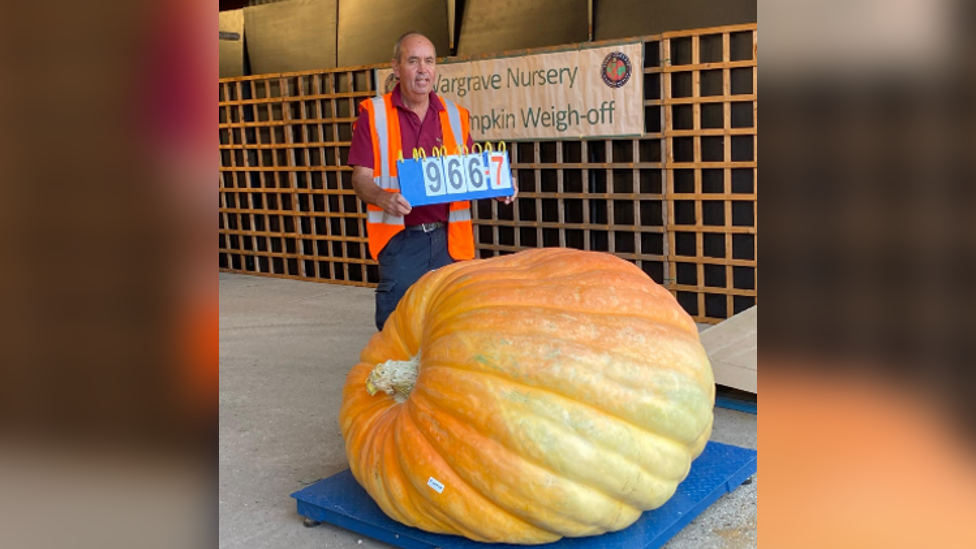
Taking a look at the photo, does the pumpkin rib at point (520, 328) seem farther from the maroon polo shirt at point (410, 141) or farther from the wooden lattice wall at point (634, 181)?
the wooden lattice wall at point (634, 181)

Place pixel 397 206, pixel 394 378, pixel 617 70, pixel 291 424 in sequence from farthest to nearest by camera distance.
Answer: pixel 617 70
pixel 291 424
pixel 397 206
pixel 394 378

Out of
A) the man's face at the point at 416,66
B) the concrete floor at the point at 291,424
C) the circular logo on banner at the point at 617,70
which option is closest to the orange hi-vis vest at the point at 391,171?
the man's face at the point at 416,66

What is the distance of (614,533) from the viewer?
216cm

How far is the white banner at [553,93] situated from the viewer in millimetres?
5113

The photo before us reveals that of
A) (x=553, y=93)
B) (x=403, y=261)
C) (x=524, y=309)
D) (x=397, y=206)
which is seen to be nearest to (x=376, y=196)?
(x=397, y=206)

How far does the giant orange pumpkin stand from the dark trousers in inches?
43.8

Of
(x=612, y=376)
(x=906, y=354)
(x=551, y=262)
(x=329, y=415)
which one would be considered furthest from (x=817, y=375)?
(x=329, y=415)

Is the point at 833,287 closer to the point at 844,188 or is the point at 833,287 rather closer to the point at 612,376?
the point at 844,188

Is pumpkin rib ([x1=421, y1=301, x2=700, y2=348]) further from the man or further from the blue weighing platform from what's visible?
the man

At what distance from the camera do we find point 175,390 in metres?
0.31

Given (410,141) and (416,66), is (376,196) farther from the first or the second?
(416,66)

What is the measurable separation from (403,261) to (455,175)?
40 centimetres

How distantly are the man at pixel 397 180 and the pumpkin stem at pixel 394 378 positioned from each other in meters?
1.08

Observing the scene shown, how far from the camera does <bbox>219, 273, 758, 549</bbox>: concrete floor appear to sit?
243cm
